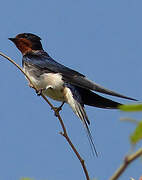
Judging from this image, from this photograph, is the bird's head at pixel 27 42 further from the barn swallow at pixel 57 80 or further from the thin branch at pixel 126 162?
the thin branch at pixel 126 162

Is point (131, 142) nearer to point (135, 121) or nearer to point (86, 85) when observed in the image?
point (135, 121)

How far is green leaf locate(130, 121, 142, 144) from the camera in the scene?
57 centimetres

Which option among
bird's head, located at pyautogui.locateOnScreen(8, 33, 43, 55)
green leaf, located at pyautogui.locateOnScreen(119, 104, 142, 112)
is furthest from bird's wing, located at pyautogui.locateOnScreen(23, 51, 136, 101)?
green leaf, located at pyautogui.locateOnScreen(119, 104, 142, 112)

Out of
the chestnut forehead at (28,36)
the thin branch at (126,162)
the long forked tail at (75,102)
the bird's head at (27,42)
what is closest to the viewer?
the thin branch at (126,162)

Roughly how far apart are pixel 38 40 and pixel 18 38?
1.63 ft

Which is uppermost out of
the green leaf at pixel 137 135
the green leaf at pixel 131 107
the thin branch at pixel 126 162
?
the green leaf at pixel 131 107

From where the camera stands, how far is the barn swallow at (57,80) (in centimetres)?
384

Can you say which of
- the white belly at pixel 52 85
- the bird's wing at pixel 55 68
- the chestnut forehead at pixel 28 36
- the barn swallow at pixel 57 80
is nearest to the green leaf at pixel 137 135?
the barn swallow at pixel 57 80

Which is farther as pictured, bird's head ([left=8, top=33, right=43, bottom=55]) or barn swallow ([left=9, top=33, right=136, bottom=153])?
bird's head ([left=8, top=33, right=43, bottom=55])

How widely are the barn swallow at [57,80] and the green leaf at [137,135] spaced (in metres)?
2.63

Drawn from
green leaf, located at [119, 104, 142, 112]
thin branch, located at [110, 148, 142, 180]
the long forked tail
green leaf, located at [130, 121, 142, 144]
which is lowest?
the long forked tail

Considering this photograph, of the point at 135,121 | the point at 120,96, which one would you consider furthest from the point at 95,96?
the point at 135,121

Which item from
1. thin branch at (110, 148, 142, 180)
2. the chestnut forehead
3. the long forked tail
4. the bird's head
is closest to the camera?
thin branch at (110, 148, 142, 180)

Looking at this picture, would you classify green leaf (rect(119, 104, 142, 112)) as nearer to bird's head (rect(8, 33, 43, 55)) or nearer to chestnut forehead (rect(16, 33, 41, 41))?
bird's head (rect(8, 33, 43, 55))
